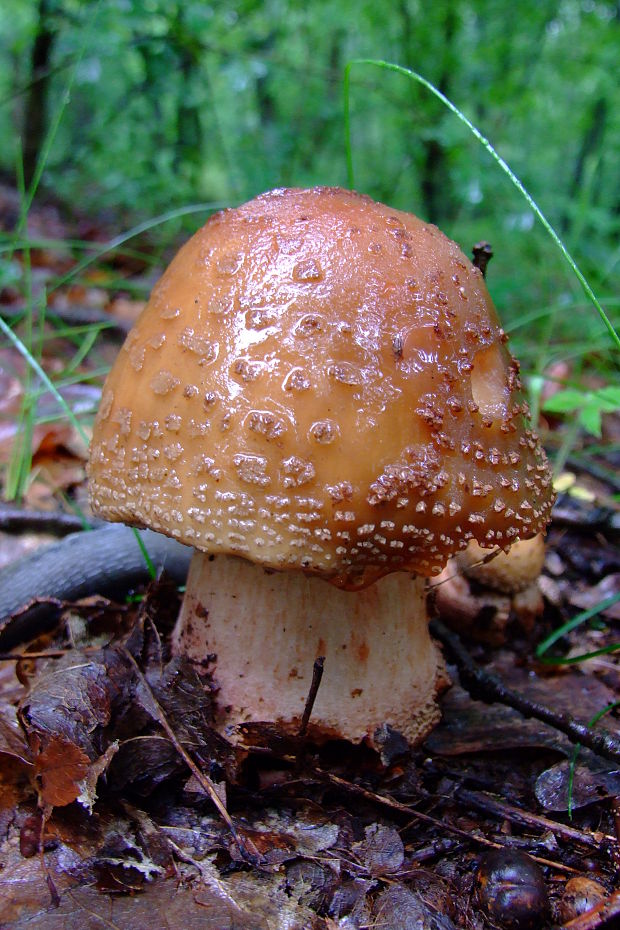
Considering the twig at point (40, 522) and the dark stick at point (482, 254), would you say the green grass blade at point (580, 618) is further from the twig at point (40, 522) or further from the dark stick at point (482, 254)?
the twig at point (40, 522)

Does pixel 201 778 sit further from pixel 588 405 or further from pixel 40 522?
pixel 588 405

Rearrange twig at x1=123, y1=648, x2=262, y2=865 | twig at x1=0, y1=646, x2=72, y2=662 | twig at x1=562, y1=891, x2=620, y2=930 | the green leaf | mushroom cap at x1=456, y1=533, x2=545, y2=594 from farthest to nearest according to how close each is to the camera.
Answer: the green leaf, mushroom cap at x1=456, y1=533, x2=545, y2=594, twig at x1=0, y1=646, x2=72, y2=662, twig at x1=123, y1=648, x2=262, y2=865, twig at x1=562, y1=891, x2=620, y2=930

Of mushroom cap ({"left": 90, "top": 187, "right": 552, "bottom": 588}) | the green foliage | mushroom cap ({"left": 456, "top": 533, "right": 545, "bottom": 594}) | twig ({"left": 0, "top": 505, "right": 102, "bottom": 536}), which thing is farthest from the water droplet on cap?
twig ({"left": 0, "top": 505, "right": 102, "bottom": 536})

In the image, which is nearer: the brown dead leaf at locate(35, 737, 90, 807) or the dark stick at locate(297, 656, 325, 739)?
the brown dead leaf at locate(35, 737, 90, 807)

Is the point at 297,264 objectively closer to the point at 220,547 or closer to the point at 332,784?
the point at 220,547

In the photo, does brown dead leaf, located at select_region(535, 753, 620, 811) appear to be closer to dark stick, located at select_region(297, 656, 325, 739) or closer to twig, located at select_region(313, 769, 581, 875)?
twig, located at select_region(313, 769, 581, 875)

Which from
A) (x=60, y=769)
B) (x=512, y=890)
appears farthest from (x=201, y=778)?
(x=512, y=890)
